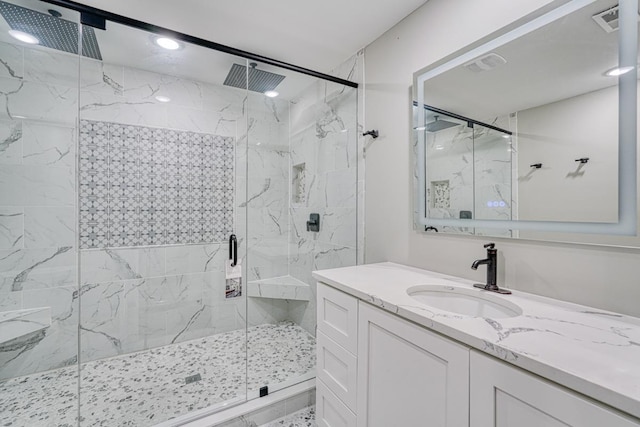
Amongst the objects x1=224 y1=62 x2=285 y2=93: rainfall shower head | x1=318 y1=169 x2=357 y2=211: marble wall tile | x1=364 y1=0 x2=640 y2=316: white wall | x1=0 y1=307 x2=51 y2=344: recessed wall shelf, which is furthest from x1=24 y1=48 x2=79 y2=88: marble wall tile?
x1=364 y1=0 x2=640 y2=316: white wall

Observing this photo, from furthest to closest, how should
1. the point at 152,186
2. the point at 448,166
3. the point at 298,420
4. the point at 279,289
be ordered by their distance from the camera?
the point at 279,289, the point at 152,186, the point at 298,420, the point at 448,166

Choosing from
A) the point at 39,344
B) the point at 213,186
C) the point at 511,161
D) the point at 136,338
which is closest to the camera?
the point at 511,161

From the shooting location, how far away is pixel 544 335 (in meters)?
0.74

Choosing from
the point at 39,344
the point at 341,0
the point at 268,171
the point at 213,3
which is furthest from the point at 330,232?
the point at 39,344

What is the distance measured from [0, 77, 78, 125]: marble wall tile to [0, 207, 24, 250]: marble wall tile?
655 mm

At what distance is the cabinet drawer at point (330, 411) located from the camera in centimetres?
121

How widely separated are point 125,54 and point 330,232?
2.06 meters

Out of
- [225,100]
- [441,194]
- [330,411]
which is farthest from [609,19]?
[225,100]

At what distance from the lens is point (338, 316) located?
4.23ft

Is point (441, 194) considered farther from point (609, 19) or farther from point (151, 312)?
point (151, 312)

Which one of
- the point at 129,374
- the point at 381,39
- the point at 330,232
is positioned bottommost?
the point at 129,374

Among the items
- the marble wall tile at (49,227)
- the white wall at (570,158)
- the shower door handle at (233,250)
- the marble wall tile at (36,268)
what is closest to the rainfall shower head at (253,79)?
the shower door handle at (233,250)

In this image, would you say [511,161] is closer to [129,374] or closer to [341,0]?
[341,0]

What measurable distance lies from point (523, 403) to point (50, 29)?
2.89 meters
